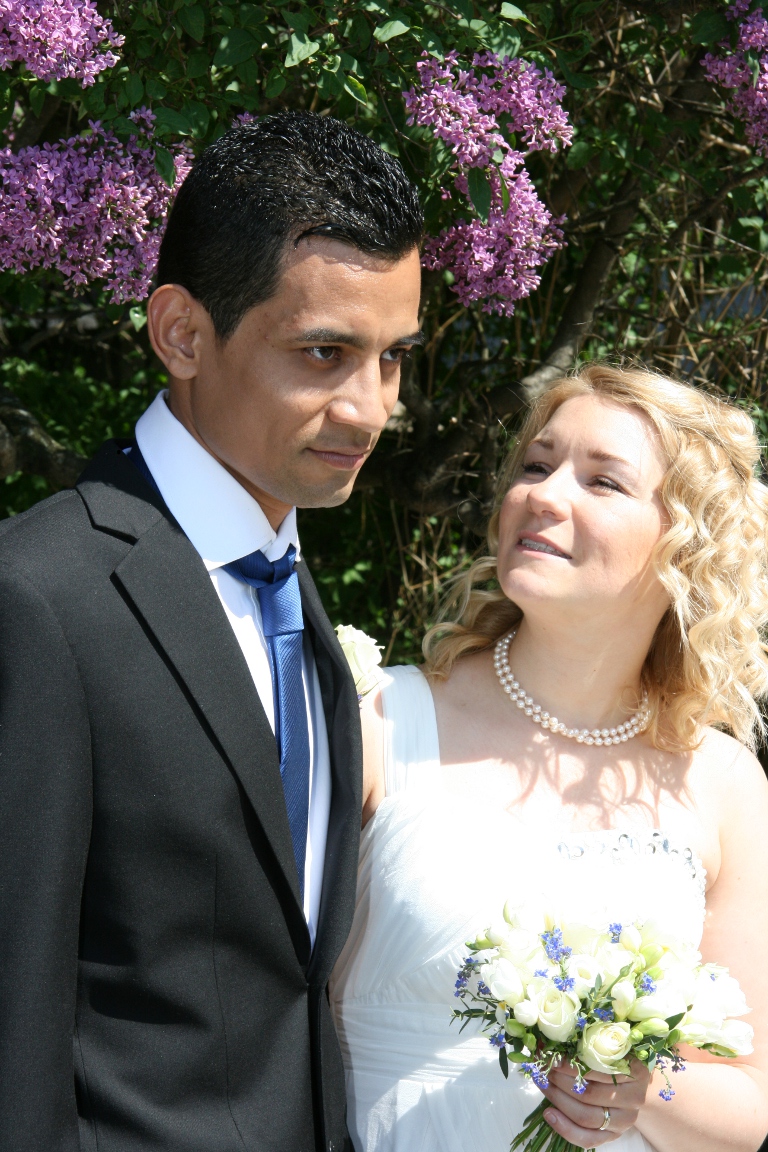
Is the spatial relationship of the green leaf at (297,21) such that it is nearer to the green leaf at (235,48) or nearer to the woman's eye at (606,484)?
the green leaf at (235,48)

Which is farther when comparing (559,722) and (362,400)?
(559,722)

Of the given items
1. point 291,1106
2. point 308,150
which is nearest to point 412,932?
point 291,1106

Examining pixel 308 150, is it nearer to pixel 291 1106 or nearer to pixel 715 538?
pixel 715 538

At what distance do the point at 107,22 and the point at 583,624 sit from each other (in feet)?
4.97

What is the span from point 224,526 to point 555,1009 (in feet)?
3.01

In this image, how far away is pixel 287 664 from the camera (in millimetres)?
1854

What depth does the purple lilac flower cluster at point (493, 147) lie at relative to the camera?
2.30 m

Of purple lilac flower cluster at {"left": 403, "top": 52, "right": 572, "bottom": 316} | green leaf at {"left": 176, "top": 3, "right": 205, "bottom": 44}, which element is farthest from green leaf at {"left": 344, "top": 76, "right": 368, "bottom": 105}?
green leaf at {"left": 176, "top": 3, "right": 205, "bottom": 44}

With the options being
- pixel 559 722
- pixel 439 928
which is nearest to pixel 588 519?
pixel 559 722

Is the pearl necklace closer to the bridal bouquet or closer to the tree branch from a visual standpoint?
the bridal bouquet

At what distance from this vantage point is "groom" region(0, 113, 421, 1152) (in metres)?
1.50

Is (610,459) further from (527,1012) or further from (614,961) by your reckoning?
(527,1012)

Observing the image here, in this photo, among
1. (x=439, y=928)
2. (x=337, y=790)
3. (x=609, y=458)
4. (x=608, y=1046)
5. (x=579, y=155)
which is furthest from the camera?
(x=579, y=155)

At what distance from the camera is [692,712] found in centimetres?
253
